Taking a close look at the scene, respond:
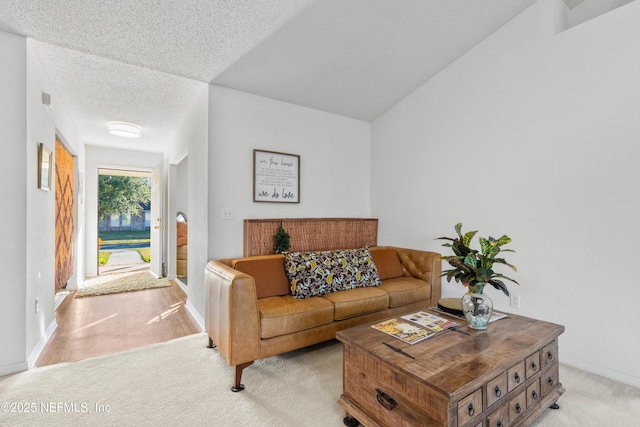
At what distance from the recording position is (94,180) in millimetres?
5168

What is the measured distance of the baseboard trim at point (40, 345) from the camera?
2.17 m

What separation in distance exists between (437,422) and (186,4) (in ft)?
8.77

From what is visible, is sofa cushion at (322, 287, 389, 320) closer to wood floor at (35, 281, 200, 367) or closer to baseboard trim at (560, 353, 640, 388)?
baseboard trim at (560, 353, 640, 388)

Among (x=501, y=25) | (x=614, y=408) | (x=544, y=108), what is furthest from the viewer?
(x=501, y=25)

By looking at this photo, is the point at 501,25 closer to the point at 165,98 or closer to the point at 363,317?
the point at 363,317

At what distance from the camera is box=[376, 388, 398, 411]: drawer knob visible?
4.46 feet

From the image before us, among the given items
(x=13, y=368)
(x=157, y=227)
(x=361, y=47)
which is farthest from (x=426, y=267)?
(x=157, y=227)

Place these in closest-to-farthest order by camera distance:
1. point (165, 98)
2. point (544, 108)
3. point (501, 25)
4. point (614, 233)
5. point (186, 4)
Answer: point (186, 4) < point (614, 233) < point (544, 108) < point (501, 25) < point (165, 98)

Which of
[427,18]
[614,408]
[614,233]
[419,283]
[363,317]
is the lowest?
[614,408]

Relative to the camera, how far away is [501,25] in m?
2.68

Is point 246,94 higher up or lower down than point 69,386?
higher up

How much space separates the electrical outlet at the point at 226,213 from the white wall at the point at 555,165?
85.1 inches

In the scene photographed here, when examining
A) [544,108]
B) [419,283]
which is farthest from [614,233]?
[419,283]

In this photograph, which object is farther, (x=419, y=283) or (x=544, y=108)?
(x=419, y=283)
